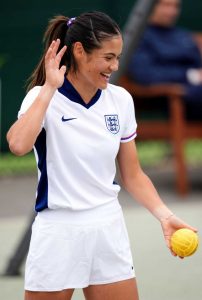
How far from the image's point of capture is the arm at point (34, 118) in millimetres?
3996

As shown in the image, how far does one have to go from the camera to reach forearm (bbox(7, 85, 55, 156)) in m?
3.99

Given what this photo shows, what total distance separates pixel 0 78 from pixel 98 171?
8611 mm

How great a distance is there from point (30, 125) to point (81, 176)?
1.01 ft

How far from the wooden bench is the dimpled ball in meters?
5.95

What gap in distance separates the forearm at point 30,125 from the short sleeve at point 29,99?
0.07m

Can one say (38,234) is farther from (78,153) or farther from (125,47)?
(125,47)

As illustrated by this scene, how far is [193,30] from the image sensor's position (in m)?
13.5

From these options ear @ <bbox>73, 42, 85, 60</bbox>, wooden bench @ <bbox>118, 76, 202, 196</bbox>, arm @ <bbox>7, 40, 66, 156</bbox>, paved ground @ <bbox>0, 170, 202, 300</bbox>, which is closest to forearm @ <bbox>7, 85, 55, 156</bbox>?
arm @ <bbox>7, 40, 66, 156</bbox>

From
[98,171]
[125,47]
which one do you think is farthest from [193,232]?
[125,47]

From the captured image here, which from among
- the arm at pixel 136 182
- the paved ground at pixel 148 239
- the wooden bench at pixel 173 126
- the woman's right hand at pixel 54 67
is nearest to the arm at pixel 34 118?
the woman's right hand at pixel 54 67

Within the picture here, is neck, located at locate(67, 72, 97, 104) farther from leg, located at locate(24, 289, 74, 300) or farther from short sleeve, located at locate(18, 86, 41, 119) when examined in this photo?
leg, located at locate(24, 289, 74, 300)

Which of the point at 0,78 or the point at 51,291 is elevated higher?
the point at 51,291

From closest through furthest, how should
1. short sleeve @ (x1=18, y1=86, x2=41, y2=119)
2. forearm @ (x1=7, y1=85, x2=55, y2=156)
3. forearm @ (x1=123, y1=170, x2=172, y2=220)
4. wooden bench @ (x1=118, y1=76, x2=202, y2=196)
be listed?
forearm @ (x1=7, y1=85, x2=55, y2=156)
short sleeve @ (x1=18, y1=86, x2=41, y2=119)
forearm @ (x1=123, y1=170, x2=172, y2=220)
wooden bench @ (x1=118, y1=76, x2=202, y2=196)

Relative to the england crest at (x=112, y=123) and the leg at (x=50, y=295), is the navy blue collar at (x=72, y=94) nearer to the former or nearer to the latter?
the england crest at (x=112, y=123)
